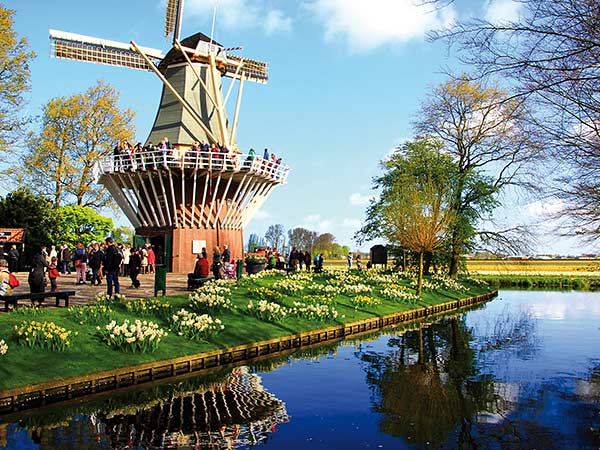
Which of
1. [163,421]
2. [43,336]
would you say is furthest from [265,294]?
[163,421]

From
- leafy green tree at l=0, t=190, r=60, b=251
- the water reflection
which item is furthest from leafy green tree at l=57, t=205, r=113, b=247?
the water reflection

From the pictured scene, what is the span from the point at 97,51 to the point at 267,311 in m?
28.1

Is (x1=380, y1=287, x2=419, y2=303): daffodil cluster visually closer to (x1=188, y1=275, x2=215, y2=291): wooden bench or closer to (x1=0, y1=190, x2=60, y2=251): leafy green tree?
(x1=188, y1=275, x2=215, y2=291): wooden bench

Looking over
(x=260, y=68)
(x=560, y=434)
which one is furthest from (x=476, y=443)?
(x=260, y=68)

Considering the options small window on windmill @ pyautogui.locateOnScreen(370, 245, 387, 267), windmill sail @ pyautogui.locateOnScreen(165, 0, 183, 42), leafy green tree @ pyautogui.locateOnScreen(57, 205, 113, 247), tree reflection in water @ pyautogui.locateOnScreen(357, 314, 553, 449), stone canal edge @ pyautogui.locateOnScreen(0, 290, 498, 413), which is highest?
windmill sail @ pyautogui.locateOnScreen(165, 0, 183, 42)

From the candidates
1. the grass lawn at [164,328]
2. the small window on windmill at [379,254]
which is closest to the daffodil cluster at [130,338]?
the grass lawn at [164,328]

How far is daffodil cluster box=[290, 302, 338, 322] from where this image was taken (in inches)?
663

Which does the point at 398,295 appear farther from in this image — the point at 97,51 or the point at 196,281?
the point at 97,51

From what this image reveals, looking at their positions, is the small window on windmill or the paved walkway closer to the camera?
the paved walkway

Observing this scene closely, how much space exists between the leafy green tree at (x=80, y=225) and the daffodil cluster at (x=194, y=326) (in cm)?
2656

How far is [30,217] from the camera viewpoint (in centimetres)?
3594

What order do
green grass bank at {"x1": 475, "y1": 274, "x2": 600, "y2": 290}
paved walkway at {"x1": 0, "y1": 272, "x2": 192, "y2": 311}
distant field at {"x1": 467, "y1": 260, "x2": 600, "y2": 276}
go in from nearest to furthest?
paved walkway at {"x1": 0, "y1": 272, "x2": 192, "y2": 311} < distant field at {"x1": 467, "y1": 260, "x2": 600, "y2": 276} < green grass bank at {"x1": 475, "y1": 274, "x2": 600, "y2": 290}

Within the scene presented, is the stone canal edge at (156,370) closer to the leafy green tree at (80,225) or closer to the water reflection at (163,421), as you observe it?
the water reflection at (163,421)

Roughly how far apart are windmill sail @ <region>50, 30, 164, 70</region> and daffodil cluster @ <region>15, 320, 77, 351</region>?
29.5 meters
